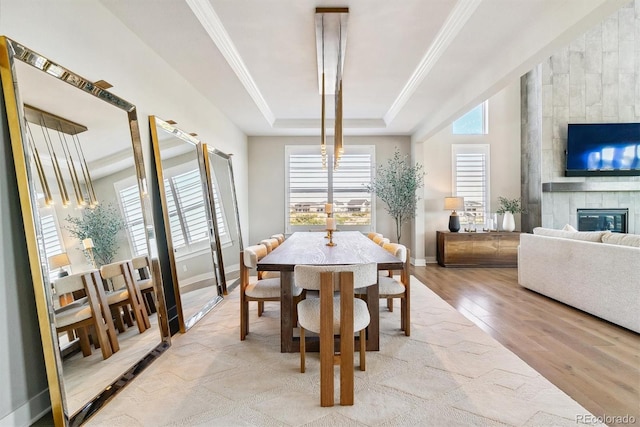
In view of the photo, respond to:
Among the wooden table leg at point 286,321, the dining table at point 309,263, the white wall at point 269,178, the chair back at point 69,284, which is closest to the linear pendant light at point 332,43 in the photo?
the dining table at point 309,263

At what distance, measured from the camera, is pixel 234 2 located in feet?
8.23

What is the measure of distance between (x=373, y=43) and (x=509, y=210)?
4.76m

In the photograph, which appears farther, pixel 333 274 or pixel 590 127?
pixel 590 127

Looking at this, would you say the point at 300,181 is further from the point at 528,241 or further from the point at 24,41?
the point at 24,41

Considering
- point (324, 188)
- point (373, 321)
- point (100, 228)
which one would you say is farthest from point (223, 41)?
point (324, 188)

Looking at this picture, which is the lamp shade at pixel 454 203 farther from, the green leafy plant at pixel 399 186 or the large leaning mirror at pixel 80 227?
the large leaning mirror at pixel 80 227

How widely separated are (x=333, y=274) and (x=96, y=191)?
1.60 m

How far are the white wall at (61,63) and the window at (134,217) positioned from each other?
1.63 ft

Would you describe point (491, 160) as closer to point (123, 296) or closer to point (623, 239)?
point (623, 239)

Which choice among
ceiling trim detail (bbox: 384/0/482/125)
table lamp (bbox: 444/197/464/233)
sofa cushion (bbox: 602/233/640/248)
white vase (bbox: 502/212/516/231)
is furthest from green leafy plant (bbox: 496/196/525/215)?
ceiling trim detail (bbox: 384/0/482/125)

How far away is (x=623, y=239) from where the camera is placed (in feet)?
10.3

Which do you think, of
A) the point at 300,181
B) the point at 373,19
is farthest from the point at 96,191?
the point at 300,181

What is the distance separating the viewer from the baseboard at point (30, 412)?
5.07ft

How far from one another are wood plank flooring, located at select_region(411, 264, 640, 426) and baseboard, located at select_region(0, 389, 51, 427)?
2.97m
